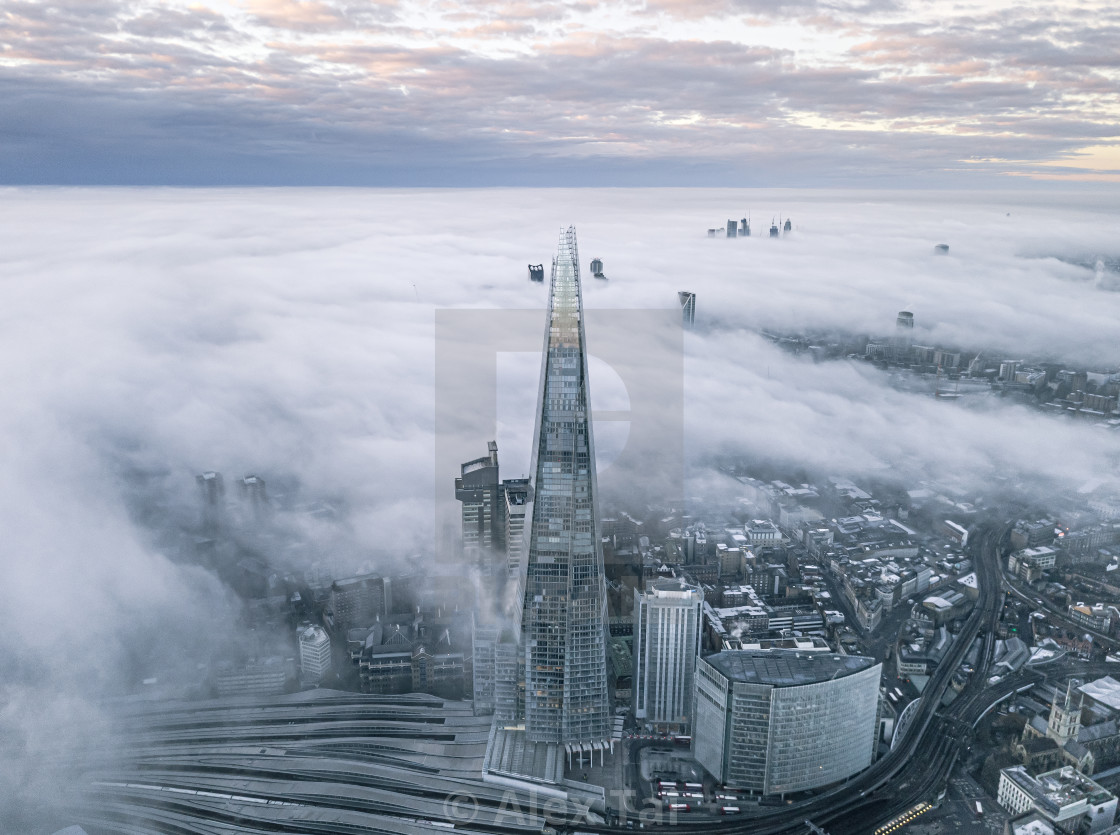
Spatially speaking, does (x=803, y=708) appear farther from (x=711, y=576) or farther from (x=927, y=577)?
(x=927, y=577)

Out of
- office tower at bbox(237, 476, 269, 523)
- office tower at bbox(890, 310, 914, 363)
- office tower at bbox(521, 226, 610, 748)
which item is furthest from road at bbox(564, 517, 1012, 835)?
office tower at bbox(890, 310, 914, 363)

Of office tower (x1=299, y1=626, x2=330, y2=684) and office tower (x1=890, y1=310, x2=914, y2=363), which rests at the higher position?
office tower (x1=890, y1=310, x2=914, y2=363)

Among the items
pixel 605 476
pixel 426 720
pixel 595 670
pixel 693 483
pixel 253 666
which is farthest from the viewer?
pixel 693 483

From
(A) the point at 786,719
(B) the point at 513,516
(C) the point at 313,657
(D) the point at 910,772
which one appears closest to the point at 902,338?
(B) the point at 513,516

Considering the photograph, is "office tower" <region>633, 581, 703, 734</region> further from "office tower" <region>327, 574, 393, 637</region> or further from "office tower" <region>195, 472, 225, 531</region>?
"office tower" <region>195, 472, 225, 531</region>

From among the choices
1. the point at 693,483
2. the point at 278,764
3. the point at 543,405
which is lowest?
the point at 278,764

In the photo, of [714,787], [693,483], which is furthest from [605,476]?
[714,787]
